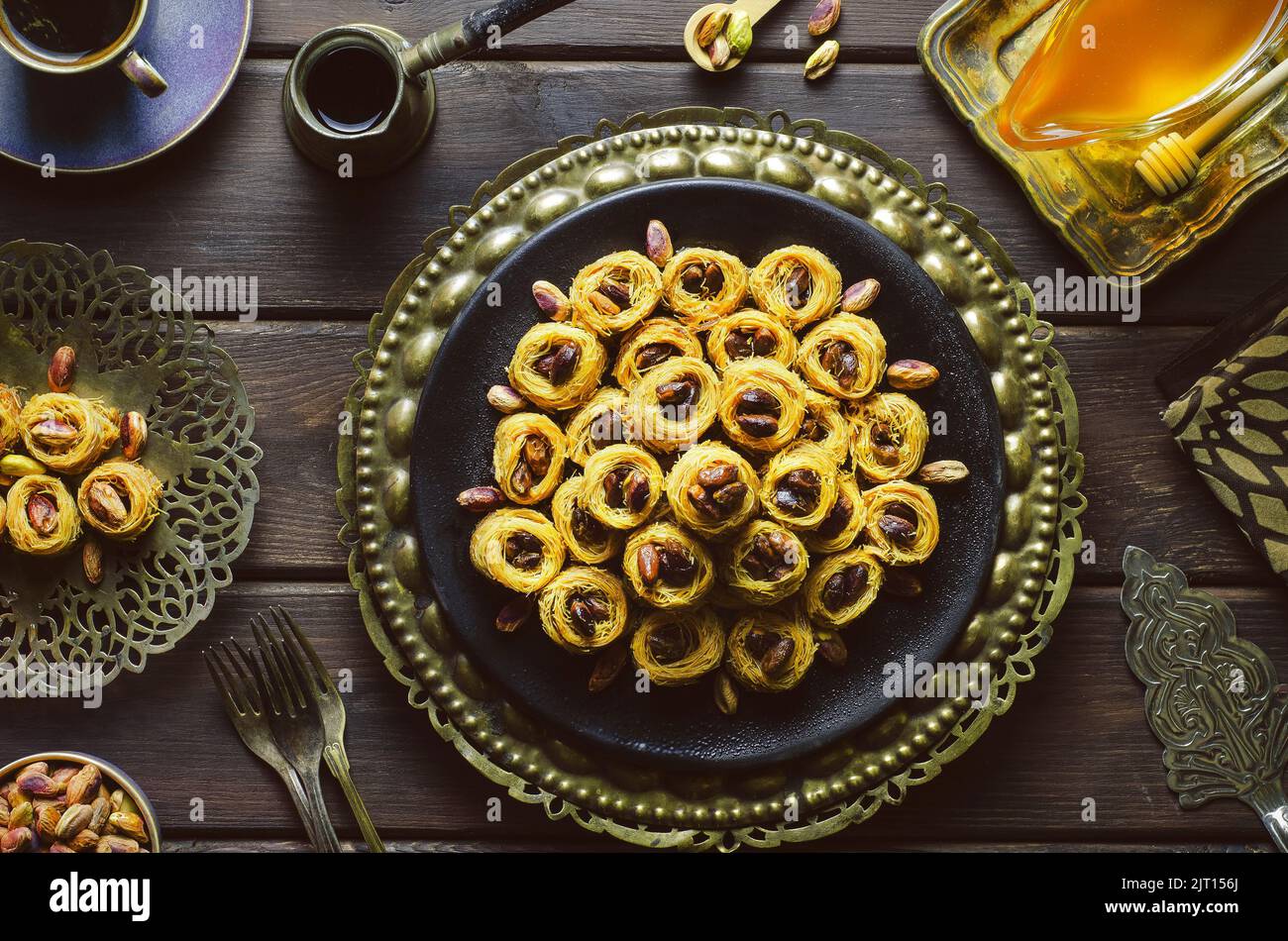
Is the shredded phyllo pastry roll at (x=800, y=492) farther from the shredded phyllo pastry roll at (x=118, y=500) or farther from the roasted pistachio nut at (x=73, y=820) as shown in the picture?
the roasted pistachio nut at (x=73, y=820)

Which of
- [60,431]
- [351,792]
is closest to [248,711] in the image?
[351,792]

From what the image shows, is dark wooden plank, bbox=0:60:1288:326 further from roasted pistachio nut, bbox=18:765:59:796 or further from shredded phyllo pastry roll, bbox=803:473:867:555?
roasted pistachio nut, bbox=18:765:59:796

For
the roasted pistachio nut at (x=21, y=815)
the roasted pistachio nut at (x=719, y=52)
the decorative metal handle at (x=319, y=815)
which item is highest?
the roasted pistachio nut at (x=719, y=52)

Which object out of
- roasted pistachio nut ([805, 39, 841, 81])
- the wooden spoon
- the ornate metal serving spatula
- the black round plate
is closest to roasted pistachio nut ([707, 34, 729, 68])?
the wooden spoon

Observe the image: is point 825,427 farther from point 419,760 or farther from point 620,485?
point 419,760

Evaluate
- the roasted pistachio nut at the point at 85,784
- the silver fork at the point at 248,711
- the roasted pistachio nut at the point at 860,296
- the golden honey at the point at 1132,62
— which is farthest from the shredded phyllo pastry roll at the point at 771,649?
the roasted pistachio nut at the point at 85,784

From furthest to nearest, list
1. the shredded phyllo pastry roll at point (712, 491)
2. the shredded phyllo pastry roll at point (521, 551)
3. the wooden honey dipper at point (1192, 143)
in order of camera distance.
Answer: the wooden honey dipper at point (1192, 143) → the shredded phyllo pastry roll at point (521, 551) → the shredded phyllo pastry roll at point (712, 491)
